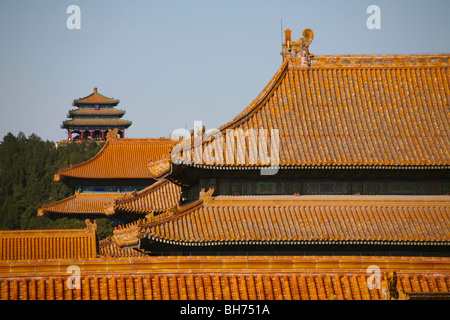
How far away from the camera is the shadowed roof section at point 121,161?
5551 cm

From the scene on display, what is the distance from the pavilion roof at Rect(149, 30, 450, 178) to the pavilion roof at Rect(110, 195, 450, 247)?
Result: 4.64 ft

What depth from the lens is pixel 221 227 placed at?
79.4 feet

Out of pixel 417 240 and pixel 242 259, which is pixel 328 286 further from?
pixel 417 240

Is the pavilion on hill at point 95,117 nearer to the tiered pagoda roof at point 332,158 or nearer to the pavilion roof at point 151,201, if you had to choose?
the pavilion roof at point 151,201

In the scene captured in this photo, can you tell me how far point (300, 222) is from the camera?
966 inches

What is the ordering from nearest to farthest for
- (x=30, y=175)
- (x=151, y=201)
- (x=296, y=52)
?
1. (x=296, y=52)
2. (x=151, y=201)
3. (x=30, y=175)

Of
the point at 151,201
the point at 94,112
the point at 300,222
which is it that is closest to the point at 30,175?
the point at 94,112

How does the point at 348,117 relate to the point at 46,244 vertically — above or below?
above

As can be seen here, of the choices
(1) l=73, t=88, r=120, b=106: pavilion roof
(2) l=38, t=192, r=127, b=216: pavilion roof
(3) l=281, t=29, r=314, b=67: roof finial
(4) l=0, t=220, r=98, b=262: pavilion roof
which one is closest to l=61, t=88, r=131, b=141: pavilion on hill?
(1) l=73, t=88, r=120, b=106: pavilion roof

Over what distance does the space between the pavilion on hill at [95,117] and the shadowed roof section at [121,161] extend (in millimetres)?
52777

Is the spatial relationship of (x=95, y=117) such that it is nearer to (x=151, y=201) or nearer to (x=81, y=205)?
(x=81, y=205)

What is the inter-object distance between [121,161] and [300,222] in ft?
113

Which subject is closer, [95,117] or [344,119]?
[344,119]
